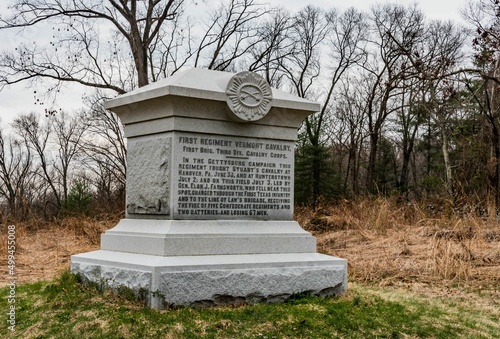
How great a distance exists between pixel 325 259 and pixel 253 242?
2.64ft

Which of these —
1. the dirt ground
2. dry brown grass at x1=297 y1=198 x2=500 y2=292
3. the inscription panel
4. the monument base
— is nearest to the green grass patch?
the monument base

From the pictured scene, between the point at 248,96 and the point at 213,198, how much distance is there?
1.15 metres

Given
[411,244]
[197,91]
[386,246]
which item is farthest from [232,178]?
[411,244]

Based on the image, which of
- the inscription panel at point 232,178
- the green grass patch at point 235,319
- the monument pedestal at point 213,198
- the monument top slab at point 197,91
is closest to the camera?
the green grass patch at point 235,319

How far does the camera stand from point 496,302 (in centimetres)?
722

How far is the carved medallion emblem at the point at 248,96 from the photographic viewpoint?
20.9ft

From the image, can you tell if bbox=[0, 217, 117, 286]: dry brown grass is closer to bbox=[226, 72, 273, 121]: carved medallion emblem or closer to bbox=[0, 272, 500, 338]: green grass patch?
bbox=[0, 272, 500, 338]: green grass patch

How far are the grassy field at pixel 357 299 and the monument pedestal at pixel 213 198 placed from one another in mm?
234

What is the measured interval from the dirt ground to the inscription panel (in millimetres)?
2424

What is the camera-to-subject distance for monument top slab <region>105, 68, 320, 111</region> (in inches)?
240

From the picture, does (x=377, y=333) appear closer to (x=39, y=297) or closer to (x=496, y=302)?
(x=496, y=302)

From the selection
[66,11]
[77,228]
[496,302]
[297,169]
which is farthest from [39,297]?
[297,169]

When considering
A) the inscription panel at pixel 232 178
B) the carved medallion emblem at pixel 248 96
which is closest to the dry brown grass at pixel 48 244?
the inscription panel at pixel 232 178

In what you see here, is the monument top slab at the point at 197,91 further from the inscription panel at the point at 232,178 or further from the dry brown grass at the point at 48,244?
the dry brown grass at the point at 48,244
